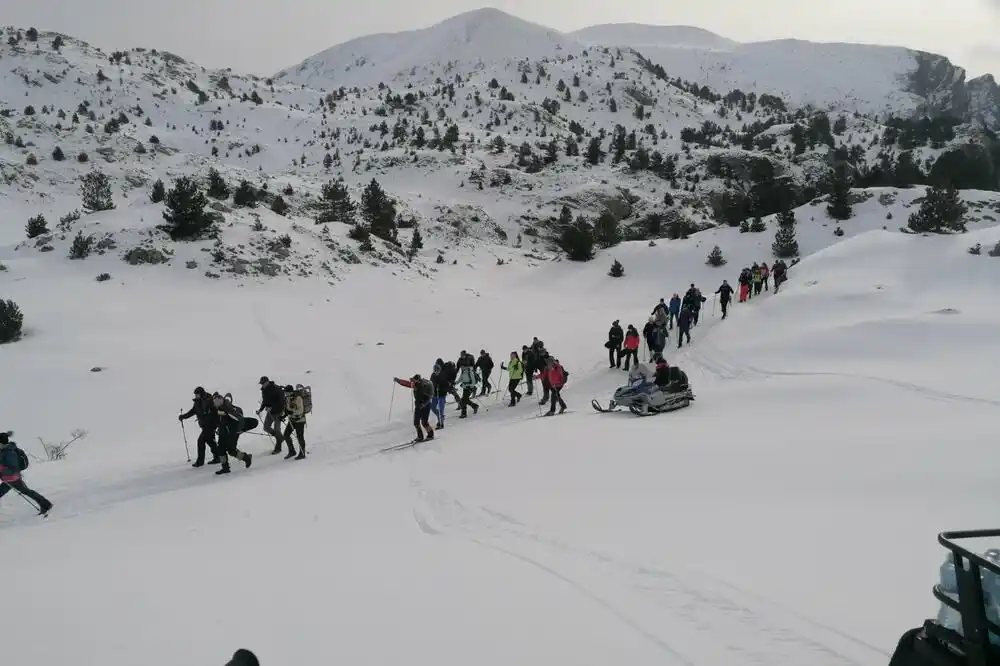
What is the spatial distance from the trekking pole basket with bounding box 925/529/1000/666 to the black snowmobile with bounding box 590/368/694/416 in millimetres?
10923

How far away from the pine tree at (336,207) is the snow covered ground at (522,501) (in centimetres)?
1893

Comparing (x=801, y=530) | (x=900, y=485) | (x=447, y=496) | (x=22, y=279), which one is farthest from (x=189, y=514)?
(x=22, y=279)

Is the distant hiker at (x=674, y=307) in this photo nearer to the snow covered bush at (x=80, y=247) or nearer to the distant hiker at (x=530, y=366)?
the distant hiker at (x=530, y=366)

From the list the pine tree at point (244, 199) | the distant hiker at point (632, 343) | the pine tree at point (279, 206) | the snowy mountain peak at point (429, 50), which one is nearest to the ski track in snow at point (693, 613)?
the distant hiker at point (632, 343)

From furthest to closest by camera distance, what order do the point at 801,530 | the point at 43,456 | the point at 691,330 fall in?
the point at 691,330 < the point at 43,456 < the point at 801,530

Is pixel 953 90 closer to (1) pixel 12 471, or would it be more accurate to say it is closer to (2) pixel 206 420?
(2) pixel 206 420

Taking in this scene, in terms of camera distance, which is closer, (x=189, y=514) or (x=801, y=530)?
(x=801, y=530)

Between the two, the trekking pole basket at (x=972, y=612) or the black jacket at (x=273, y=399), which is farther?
the black jacket at (x=273, y=399)

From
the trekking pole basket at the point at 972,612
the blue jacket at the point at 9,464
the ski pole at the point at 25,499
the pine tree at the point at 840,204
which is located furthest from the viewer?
the pine tree at the point at 840,204

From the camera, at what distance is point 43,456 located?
12.4 metres

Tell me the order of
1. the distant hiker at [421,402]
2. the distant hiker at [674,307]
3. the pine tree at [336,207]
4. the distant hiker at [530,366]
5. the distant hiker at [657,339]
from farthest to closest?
the pine tree at [336,207]
the distant hiker at [674,307]
the distant hiker at [657,339]
the distant hiker at [530,366]
the distant hiker at [421,402]

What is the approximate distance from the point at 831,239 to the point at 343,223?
29.7 m

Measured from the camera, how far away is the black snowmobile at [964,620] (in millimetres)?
2498

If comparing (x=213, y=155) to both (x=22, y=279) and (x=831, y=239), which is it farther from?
(x=831, y=239)
